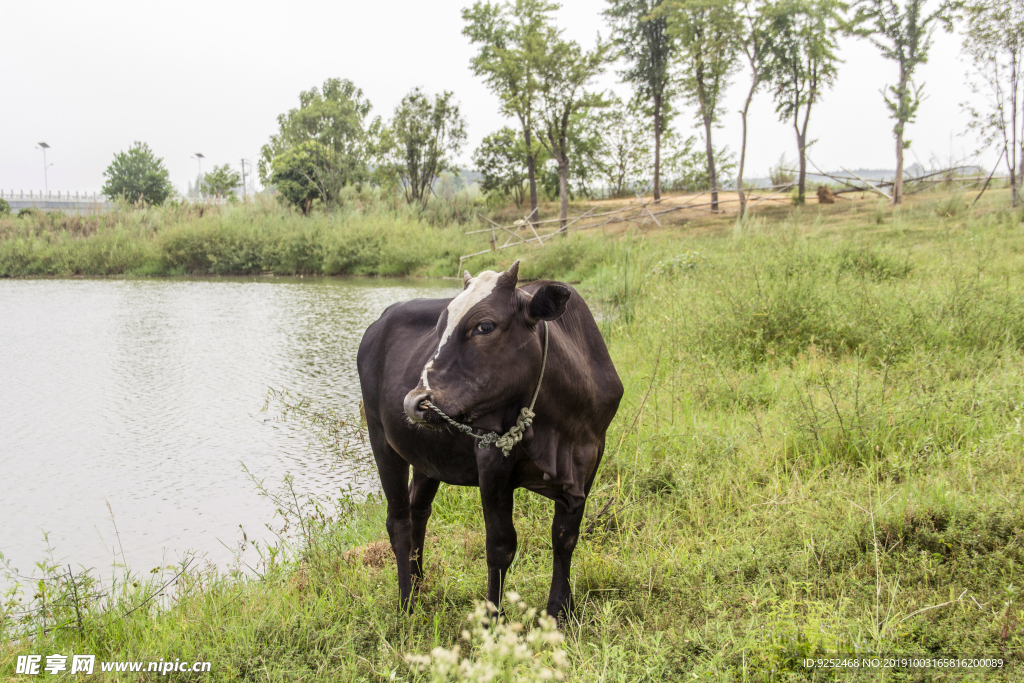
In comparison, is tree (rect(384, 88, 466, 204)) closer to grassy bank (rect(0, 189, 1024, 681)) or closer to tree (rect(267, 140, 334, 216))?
tree (rect(267, 140, 334, 216))

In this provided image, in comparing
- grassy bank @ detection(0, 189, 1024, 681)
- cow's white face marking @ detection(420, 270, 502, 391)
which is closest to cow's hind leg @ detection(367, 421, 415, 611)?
grassy bank @ detection(0, 189, 1024, 681)

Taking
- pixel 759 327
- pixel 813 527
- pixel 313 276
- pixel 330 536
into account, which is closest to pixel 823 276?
pixel 759 327

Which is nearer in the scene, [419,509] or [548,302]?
[548,302]

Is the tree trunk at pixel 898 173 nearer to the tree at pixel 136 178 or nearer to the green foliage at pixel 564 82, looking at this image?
the green foliage at pixel 564 82

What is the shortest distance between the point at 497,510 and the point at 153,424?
6.73 metres

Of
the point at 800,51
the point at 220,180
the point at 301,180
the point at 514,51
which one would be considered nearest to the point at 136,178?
the point at 220,180

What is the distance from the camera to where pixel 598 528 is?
165 inches

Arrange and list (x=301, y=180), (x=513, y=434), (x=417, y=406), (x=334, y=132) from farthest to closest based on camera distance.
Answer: (x=334, y=132)
(x=301, y=180)
(x=513, y=434)
(x=417, y=406)

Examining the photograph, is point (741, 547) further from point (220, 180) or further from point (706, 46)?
point (220, 180)

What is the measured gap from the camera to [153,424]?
26.4ft

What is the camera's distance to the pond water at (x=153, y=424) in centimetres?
545

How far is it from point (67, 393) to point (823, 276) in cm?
1065

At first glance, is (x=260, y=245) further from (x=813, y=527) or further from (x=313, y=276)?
(x=813, y=527)

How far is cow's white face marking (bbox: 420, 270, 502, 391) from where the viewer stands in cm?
256
